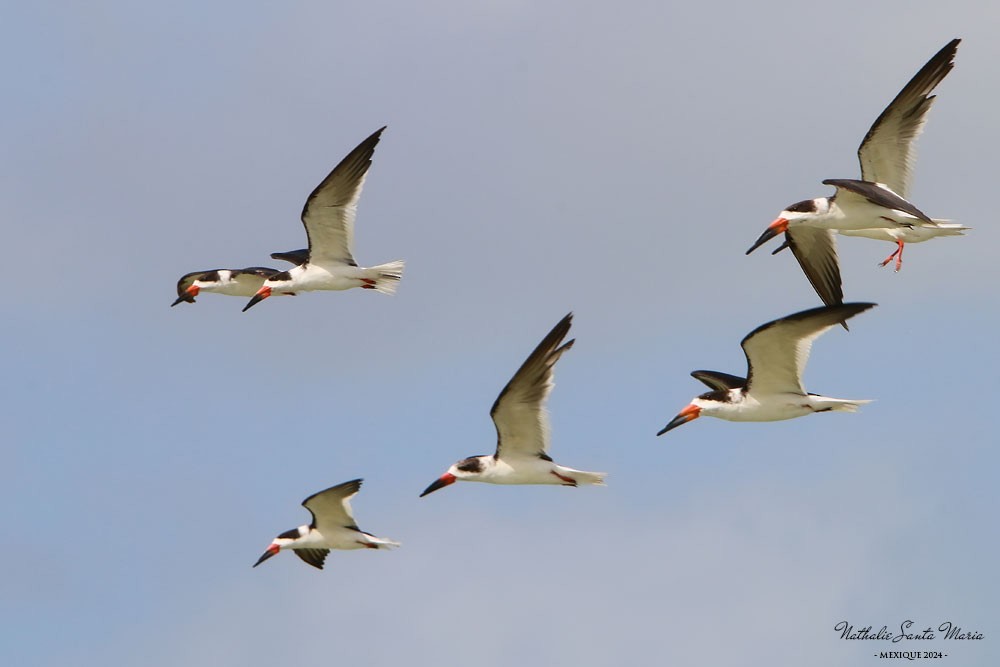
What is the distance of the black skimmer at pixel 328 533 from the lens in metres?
20.8

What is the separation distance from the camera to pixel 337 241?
21.1 meters

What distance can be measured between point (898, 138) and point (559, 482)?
237 inches

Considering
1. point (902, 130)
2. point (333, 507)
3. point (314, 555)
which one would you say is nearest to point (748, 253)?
point (902, 130)

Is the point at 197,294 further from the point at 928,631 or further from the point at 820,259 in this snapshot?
the point at 928,631

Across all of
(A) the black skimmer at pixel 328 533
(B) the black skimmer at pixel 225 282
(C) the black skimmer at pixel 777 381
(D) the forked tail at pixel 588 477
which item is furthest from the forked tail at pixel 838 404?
(B) the black skimmer at pixel 225 282

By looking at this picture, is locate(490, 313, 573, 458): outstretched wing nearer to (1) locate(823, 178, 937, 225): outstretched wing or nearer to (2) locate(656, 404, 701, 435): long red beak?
(2) locate(656, 404, 701, 435): long red beak

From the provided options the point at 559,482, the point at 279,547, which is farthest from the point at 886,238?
the point at 279,547

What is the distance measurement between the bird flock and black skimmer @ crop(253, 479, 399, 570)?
0.02m

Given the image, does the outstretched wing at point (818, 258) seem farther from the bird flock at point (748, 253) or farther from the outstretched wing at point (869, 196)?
the outstretched wing at point (869, 196)

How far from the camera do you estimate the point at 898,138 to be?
20.6 m

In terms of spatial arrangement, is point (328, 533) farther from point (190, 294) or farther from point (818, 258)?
point (818, 258)

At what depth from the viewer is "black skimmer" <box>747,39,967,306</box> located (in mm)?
19141

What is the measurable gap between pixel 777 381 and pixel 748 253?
1.65 m

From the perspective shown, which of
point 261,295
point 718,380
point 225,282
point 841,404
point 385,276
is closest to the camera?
point 841,404
